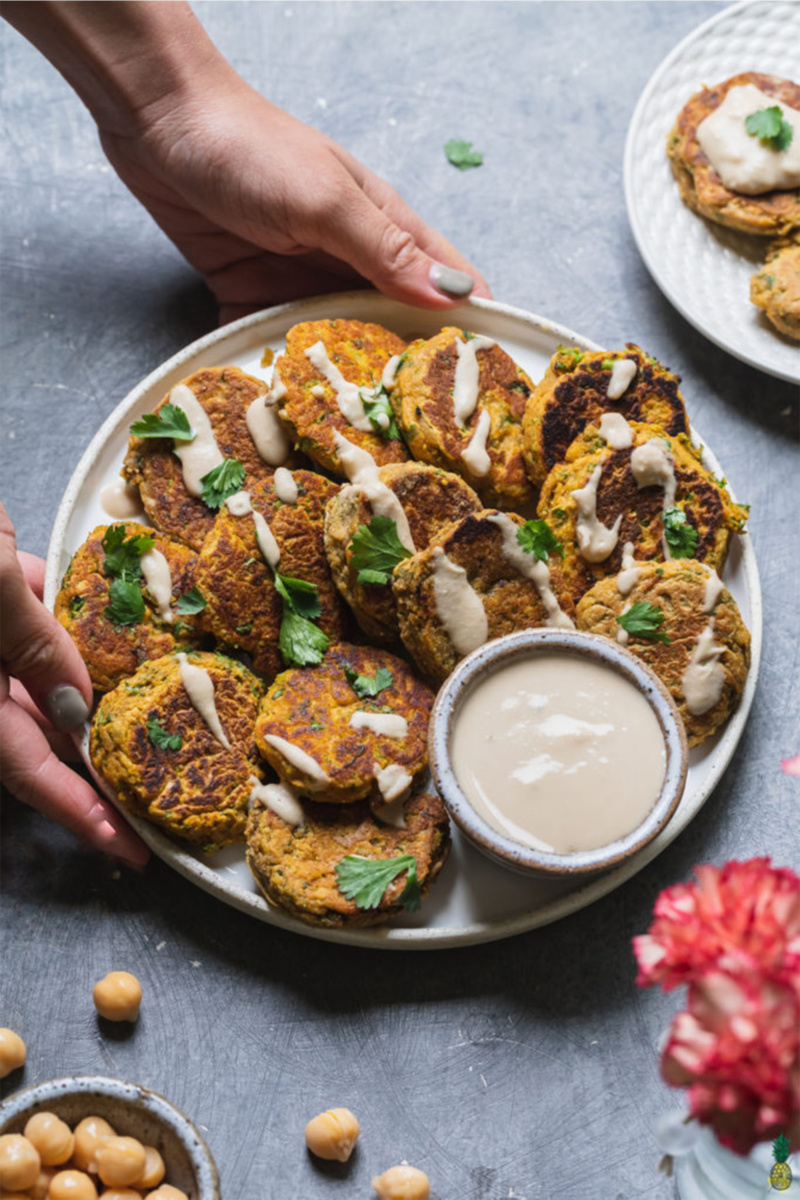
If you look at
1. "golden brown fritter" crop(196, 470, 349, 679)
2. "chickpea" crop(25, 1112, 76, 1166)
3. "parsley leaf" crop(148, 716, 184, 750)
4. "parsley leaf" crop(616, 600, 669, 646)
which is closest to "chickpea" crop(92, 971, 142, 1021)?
"chickpea" crop(25, 1112, 76, 1166)

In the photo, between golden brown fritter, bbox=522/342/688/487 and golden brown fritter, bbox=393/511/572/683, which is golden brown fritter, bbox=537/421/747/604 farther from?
golden brown fritter, bbox=393/511/572/683

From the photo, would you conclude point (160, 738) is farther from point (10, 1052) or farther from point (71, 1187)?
point (71, 1187)

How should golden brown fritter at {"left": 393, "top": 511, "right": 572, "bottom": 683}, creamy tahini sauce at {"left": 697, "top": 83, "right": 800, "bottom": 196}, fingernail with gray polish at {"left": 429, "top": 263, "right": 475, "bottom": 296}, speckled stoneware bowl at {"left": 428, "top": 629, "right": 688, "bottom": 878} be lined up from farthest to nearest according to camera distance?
1. creamy tahini sauce at {"left": 697, "top": 83, "right": 800, "bottom": 196}
2. fingernail with gray polish at {"left": 429, "top": 263, "right": 475, "bottom": 296}
3. golden brown fritter at {"left": 393, "top": 511, "right": 572, "bottom": 683}
4. speckled stoneware bowl at {"left": 428, "top": 629, "right": 688, "bottom": 878}

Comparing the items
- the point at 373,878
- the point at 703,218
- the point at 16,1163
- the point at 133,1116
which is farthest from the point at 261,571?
the point at 703,218

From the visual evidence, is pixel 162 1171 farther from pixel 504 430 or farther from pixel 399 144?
pixel 399 144

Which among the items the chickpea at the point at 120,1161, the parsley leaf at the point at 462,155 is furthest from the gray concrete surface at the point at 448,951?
the chickpea at the point at 120,1161

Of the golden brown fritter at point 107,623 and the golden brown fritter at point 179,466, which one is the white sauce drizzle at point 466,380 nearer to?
the golden brown fritter at point 179,466
